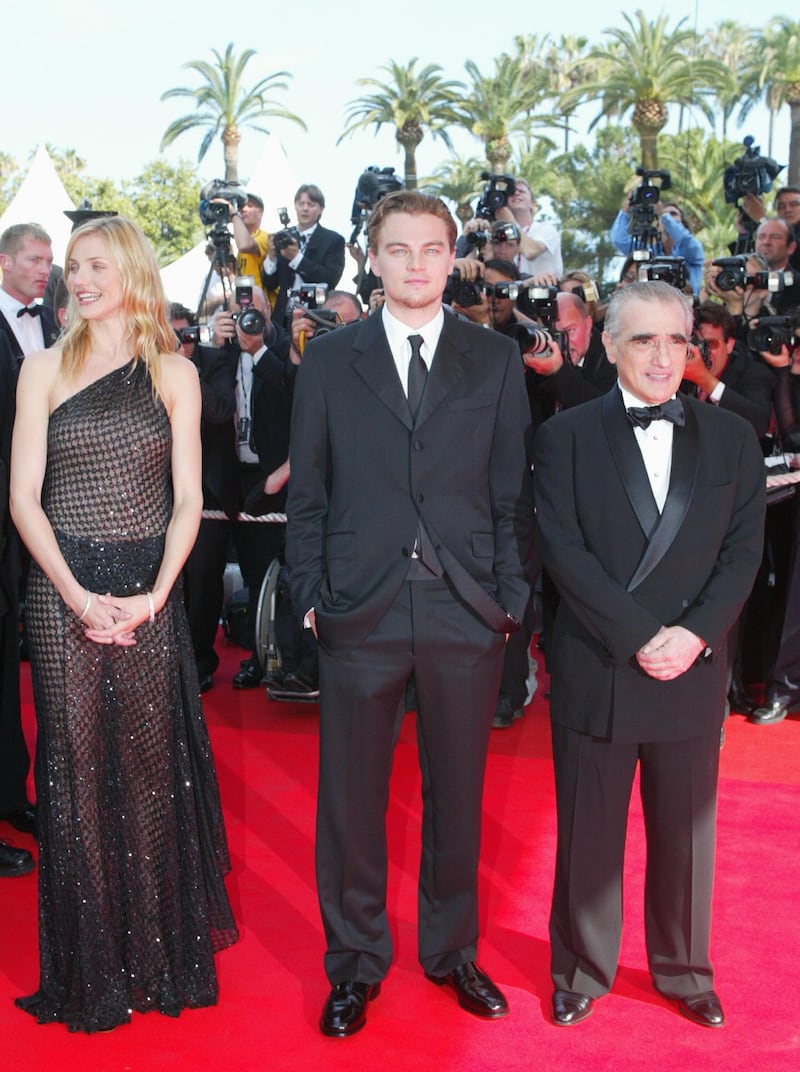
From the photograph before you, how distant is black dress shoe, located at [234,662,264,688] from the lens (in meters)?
6.21

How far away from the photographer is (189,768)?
323cm

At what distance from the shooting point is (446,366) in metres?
3.04

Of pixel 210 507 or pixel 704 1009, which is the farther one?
pixel 210 507

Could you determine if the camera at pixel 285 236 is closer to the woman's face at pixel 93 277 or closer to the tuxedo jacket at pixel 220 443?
the tuxedo jacket at pixel 220 443

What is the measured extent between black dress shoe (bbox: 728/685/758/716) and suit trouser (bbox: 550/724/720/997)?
2705 millimetres

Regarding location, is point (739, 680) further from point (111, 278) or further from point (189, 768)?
point (111, 278)

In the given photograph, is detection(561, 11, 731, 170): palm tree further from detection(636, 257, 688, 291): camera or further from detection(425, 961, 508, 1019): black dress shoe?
detection(425, 961, 508, 1019): black dress shoe

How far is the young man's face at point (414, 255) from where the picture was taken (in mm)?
2969

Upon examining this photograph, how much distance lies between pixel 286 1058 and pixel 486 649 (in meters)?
1.09

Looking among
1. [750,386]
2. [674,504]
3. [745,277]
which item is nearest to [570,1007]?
[674,504]

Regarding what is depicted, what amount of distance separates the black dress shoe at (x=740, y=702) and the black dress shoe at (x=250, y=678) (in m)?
2.33

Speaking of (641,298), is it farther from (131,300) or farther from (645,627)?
(131,300)

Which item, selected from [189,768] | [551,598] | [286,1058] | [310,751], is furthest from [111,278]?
[551,598]

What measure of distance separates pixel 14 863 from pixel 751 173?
5868 mm
